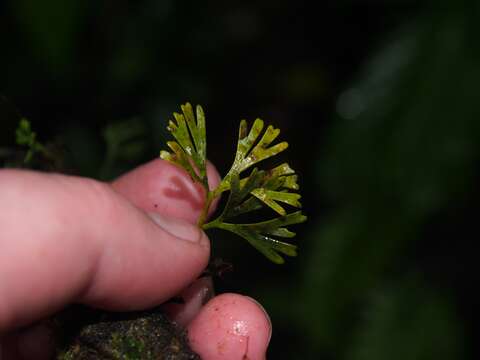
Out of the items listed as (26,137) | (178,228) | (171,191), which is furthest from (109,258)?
(26,137)

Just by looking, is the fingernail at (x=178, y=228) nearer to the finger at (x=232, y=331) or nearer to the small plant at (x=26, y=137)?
the finger at (x=232, y=331)

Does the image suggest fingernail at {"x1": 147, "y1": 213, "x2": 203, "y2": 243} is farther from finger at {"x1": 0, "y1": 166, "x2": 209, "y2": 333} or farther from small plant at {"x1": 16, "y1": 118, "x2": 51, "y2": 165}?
small plant at {"x1": 16, "y1": 118, "x2": 51, "y2": 165}

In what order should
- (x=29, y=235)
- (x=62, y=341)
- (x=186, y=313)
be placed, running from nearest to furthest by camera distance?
(x=29, y=235)
(x=62, y=341)
(x=186, y=313)

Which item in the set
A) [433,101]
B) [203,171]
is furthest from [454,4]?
[203,171]

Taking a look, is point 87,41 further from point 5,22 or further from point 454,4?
point 454,4

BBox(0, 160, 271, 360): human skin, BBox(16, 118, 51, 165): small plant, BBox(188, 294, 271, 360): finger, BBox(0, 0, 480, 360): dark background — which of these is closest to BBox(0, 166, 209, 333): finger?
BBox(0, 160, 271, 360): human skin

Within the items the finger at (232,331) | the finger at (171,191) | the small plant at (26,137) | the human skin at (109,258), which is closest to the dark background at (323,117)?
the small plant at (26,137)
